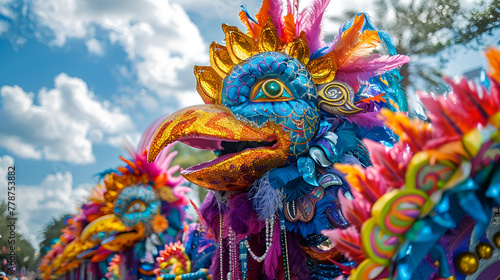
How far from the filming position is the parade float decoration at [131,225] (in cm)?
356

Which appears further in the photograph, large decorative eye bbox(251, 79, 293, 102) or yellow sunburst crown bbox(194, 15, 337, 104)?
yellow sunburst crown bbox(194, 15, 337, 104)

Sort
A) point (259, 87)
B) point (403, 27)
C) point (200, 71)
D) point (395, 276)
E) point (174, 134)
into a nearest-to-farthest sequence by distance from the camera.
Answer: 1. point (395, 276)
2. point (174, 134)
3. point (259, 87)
4. point (200, 71)
5. point (403, 27)

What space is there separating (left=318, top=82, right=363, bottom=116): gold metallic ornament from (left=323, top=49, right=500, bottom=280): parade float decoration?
95cm

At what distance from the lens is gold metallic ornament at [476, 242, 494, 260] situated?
1014 mm

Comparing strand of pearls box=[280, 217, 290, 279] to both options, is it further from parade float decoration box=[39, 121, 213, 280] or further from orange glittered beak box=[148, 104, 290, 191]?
parade float decoration box=[39, 121, 213, 280]

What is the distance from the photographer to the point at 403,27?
15.7 ft

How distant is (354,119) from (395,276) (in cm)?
111

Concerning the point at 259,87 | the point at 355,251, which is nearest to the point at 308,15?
the point at 259,87

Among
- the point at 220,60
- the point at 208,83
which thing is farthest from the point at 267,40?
the point at 208,83

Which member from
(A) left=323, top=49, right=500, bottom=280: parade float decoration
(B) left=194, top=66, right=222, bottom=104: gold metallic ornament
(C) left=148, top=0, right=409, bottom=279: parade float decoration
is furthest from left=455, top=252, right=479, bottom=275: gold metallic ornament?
(B) left=194, top=66, right=222, bottom=104: gold metallic ornament

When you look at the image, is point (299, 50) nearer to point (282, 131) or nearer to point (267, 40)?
point (267, 40)

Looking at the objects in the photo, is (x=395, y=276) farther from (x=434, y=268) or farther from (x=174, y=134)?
(x=174, y=134)

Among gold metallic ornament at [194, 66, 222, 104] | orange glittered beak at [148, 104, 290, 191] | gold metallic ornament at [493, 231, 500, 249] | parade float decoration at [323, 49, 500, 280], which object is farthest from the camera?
gold metallic ornament at [194, 66, 222, 104]

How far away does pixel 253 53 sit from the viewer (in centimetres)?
205
